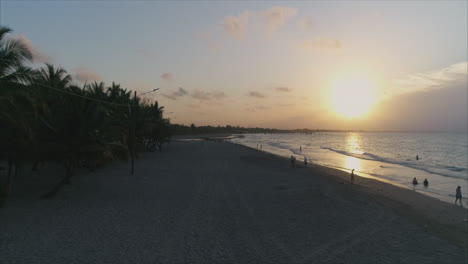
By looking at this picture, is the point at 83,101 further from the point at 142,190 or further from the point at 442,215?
the point at 442,215

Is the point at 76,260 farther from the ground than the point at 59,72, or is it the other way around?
the point at 59,72

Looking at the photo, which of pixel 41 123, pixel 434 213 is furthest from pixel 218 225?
pixel 434 213

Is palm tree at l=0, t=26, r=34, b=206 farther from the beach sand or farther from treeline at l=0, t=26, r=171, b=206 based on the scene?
the beach sand

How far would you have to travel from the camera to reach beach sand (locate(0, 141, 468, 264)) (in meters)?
7.85

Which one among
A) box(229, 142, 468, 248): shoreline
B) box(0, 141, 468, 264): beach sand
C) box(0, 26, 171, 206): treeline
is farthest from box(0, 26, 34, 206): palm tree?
box(229, 142, 468, 248): shoreline

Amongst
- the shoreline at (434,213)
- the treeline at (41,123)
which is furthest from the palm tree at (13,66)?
the shoreline at (434,213)

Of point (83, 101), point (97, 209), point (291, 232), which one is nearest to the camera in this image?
point (291, 232)

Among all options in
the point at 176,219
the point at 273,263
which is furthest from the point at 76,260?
the point at 273,263

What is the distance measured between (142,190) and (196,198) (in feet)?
11.3

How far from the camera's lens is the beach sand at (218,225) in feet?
25.7

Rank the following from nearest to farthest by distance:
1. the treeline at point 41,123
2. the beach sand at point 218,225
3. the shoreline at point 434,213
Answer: the beach sand at point 218,225, the treeline at point 41,123, the shoreline at point 434,213

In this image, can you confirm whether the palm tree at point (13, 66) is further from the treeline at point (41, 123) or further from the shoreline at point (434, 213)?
the shoreline at point (434, 213)

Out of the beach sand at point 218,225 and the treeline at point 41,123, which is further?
the treeline at point 41,123

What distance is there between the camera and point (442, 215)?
14008 millimetres
